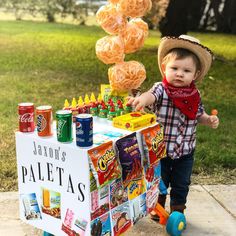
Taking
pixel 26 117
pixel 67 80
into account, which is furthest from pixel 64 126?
pixel 67 80

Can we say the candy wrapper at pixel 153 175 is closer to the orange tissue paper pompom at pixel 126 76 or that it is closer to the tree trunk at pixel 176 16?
the orange tissue paper pompom at pixel 126 76

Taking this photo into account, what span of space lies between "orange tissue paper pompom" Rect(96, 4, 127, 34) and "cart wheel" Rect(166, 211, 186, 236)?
1.38 metres

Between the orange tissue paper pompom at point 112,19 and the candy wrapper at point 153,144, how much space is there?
0.80 m

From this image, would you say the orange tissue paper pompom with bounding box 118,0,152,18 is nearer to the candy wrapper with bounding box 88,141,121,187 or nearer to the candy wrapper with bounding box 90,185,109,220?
the candy wrapper with bounding box 88,141,121,187

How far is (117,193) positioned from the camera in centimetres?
282

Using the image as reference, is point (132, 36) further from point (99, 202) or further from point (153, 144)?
point (99, 202)

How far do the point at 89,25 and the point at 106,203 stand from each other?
19953mm

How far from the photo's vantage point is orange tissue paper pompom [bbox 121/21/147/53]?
3.36m

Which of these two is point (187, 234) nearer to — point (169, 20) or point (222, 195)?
point (222, 195)

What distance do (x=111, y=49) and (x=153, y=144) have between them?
0.78 meters

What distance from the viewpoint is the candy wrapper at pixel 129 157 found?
2723mm

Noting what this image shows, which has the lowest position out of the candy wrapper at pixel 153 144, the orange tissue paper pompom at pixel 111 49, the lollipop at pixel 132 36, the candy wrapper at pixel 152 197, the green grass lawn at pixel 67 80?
the green grass lawn at pixel 67 80

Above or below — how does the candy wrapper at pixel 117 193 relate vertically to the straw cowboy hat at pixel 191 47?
below

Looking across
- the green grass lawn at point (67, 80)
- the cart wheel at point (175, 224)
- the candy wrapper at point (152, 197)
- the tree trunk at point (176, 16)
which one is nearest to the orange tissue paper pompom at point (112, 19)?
the candy wrapper at point (152, 197)
